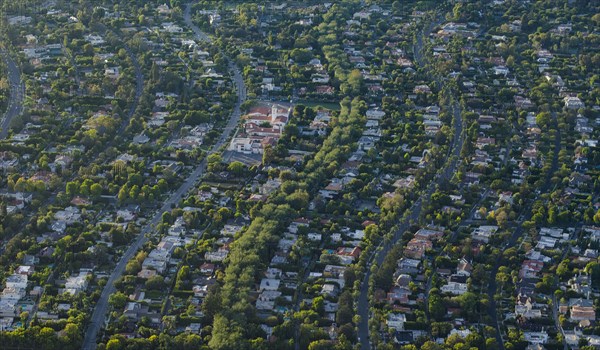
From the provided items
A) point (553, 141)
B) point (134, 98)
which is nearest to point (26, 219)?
point (134, 98)

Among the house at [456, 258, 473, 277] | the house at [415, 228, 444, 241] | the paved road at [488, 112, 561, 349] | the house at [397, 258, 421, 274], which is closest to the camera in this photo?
the paved road at [488, 112, 561, 349]

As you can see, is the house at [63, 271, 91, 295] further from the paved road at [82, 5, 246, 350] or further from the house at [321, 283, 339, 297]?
the house at [321, 283, 339, 297]

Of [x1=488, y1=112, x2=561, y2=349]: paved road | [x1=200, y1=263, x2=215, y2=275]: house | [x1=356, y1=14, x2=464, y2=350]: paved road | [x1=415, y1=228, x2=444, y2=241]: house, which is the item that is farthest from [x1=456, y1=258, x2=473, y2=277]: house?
[x1=200, y1=263, x2=215, y2=275]: house

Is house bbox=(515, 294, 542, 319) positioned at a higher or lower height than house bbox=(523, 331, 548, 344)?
higher

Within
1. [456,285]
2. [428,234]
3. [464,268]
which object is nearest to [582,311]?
[456,285]

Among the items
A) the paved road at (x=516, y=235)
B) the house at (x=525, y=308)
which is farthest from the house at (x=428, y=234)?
the house at (x=525, y=308)

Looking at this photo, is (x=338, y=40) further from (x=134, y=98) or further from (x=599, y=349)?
(x=599, y=349)

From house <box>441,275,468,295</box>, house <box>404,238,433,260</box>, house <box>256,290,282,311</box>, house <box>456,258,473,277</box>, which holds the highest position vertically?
house <box>404,238,433,260</box>
